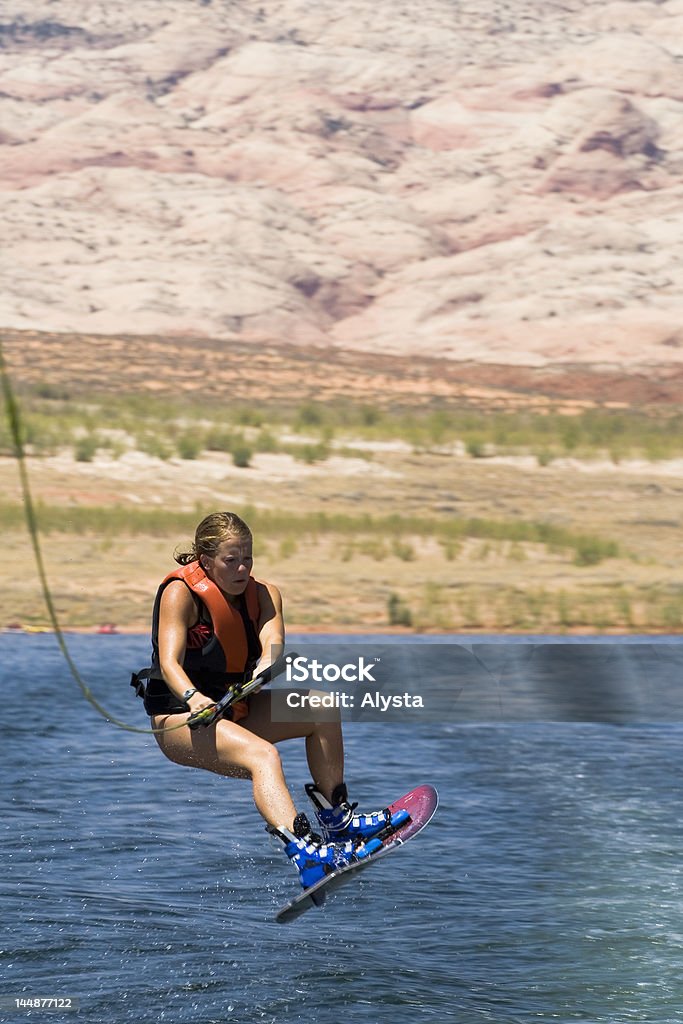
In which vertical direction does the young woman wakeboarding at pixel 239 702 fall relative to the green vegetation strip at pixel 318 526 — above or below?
above

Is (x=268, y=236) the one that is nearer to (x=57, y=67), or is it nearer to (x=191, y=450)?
(x=57, y=67)

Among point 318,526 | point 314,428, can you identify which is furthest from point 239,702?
point 314,428

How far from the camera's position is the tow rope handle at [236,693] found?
756 cm

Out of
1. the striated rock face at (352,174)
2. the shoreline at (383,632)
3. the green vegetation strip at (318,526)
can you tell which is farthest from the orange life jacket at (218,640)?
the striated rock face at (352,174)

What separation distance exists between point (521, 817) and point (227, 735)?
5612 millimetres

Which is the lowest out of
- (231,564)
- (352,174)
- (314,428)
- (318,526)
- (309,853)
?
(352,174)

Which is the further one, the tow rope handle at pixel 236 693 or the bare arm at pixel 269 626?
the bare arm at pixel 269 626

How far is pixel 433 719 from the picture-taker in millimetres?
17859

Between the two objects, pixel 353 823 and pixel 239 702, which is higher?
pixel 239 702

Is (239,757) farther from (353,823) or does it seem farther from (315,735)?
(353,823)

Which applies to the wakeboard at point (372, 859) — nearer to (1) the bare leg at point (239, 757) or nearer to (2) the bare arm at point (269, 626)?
(1) the bare leg at point (239, 757)

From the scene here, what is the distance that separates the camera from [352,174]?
71375mm

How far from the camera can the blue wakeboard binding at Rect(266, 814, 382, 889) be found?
7.55m

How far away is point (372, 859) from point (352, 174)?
215 feet
